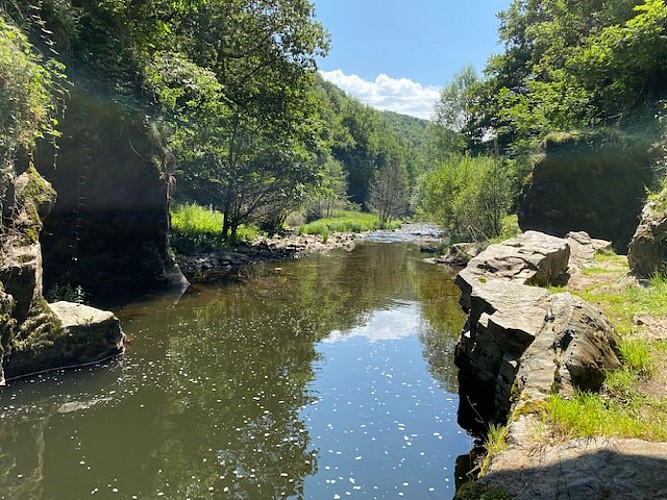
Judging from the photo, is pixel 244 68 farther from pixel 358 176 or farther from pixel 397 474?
pixel 358 176

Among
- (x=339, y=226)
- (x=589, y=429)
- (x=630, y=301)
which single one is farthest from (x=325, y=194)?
(x=589, y=429)

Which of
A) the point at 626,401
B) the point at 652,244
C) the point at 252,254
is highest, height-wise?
the point at 652,244

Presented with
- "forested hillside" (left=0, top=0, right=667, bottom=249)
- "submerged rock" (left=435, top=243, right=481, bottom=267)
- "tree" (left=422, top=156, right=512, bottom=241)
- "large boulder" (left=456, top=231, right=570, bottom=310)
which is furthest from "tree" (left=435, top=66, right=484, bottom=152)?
"large boulder" (left=456, top=231, right=570, bottom=310)

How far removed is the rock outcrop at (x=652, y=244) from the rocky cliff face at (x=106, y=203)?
45.6 ft

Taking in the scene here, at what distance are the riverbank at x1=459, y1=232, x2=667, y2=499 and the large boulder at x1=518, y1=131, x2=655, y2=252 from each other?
38.5 ft

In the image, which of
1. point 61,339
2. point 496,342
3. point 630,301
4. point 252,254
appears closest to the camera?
point 496,342

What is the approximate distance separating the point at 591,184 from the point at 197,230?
62.9ft

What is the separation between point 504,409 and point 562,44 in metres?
25.4

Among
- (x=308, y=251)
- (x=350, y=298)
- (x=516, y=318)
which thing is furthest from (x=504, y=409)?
(x=308, y=251)

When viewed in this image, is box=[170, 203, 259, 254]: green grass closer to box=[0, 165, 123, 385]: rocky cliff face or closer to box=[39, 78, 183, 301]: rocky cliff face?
box=[39, 78, 183, 301]: rocky cliff face

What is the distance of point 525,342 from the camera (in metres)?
6.93

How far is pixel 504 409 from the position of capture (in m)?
6.72

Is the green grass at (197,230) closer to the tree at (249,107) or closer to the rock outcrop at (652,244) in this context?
the tree at (249,107)

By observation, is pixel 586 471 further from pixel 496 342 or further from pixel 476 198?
pixel 476 198
